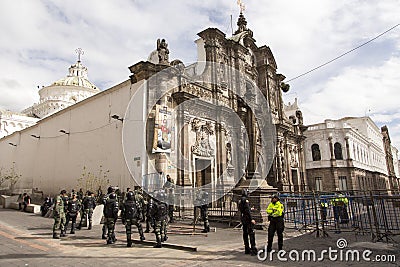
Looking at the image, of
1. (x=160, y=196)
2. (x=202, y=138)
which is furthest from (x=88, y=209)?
(x=202, y=138)

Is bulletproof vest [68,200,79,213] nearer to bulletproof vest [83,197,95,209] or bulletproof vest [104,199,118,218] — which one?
bulletproof vest [83,197,95,209]

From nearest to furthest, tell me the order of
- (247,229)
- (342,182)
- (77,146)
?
(247,229), (77,146), (342,182)

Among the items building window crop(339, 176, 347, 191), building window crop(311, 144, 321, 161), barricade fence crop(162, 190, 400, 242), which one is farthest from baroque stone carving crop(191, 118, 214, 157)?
building window crop(339, 176, 347, 191)

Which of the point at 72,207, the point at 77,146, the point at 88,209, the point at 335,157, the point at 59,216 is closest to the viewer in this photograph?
the point at 59,216

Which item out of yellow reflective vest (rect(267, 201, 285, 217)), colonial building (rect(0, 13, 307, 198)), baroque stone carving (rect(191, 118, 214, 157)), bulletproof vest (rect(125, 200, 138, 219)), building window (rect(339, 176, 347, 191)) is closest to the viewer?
yellow reflective vest (rect(267, 201, 285, 217))

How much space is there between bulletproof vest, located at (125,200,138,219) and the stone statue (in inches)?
393

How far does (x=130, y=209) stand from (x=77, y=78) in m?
40.3

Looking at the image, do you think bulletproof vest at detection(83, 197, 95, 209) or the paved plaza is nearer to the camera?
the paved plaza

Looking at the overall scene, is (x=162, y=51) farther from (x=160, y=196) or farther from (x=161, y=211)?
(x=161, y=211)

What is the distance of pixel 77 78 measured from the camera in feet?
142

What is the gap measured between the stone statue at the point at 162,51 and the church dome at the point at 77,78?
2949cm

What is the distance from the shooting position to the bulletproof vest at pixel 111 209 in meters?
8.26

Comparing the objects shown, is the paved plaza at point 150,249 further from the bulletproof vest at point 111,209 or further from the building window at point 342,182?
the building window at point 342,182

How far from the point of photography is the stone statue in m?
16.3
